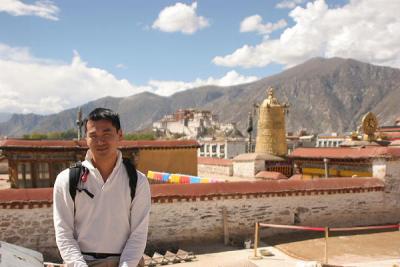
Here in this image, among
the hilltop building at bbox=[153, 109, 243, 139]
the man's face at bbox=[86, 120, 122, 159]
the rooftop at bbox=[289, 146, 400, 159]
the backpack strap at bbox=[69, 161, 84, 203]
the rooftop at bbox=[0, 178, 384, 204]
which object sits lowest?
the rooftop at bbox=[0, 178, 384, 204]

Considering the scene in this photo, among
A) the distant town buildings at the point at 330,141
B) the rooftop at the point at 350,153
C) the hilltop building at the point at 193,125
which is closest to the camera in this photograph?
the rooftop at the point at 350,153

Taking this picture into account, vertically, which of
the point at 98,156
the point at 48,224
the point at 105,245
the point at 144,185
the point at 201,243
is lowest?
the point at 201,243

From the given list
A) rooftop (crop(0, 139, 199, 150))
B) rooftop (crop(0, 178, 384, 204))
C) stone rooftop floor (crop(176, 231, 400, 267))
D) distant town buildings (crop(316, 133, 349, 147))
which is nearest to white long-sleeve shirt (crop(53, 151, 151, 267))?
stone rooftop floor (crop(176, 231, 400, 267))

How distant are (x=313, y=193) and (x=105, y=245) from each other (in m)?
12.2

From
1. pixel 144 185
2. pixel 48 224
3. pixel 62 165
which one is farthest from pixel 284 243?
pixel 62 165

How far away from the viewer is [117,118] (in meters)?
3.34

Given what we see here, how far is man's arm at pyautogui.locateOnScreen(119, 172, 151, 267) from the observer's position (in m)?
3.18

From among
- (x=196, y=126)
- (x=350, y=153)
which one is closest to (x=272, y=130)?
(x=350, y=153)

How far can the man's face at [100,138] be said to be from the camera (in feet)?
10.6

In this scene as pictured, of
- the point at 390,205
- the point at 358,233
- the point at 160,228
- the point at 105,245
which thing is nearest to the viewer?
the point at 105,245

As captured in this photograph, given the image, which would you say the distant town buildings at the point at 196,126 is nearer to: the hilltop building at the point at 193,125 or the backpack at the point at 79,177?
the hilltop building at the point at 193,125

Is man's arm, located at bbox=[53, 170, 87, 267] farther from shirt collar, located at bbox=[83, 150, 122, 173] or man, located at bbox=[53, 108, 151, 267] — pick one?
shirt collar, located at bbox=[83, 150, 122, 173]

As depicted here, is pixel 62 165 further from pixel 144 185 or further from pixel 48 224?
pixel 144 185

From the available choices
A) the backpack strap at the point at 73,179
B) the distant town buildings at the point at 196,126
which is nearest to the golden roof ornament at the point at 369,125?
the backpack strap at the point at 73,179
